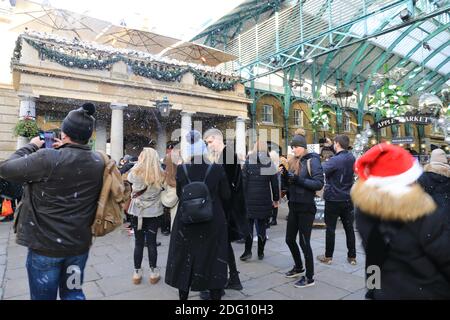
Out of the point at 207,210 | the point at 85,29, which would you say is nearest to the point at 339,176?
the point at 207,210

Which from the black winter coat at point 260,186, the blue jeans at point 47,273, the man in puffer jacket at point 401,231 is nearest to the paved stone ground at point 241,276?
the black winter coat at point 260,186

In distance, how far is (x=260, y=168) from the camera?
16.6 feet

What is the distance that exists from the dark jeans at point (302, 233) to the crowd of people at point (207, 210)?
0.01 meters

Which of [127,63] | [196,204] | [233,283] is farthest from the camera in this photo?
[127,63]

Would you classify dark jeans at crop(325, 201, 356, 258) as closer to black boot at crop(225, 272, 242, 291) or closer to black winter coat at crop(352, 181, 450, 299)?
black boot at crop(225, 272, 242, 291)

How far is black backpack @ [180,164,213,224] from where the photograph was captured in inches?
111

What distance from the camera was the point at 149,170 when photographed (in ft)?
14.1

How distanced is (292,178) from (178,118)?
44.2 feet

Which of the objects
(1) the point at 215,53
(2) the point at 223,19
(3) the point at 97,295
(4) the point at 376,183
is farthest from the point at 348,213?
(2) the point at 223,19

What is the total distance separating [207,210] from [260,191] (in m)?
2.22

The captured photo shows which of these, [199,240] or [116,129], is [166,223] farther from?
[116,129]

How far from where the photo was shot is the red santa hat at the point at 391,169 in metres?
1.73

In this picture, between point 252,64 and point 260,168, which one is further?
point 252,64
